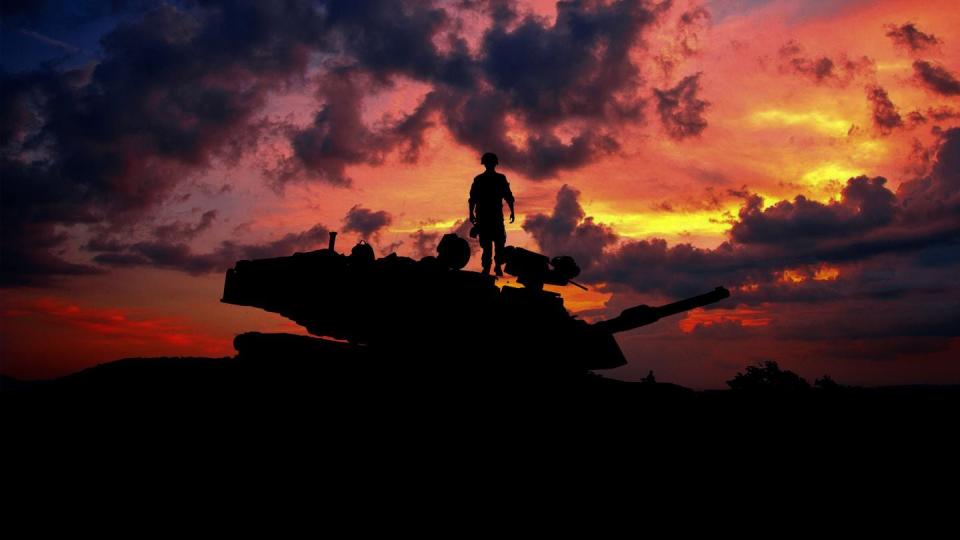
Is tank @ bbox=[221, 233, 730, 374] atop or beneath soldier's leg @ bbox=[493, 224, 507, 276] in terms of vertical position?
beneath

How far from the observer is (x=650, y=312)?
10.6 meters

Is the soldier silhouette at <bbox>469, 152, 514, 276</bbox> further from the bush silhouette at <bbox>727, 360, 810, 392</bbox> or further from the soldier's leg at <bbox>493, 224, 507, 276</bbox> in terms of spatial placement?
the bush silhouette at <bbox>727, 360, 810, 392</bbox>

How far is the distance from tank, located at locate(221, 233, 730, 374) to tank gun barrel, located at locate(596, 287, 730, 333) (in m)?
0.39

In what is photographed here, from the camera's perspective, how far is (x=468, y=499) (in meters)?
7.77

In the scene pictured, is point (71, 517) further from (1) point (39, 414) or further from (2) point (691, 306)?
(2) point (691, 306)

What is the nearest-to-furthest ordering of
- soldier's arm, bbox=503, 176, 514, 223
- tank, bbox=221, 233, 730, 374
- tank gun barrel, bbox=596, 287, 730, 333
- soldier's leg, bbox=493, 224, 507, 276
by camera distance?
tank, bbox=221, 233, 730, 374, tank gun barrel, bbox=596, 287, 730, 333, soldier's leg, bbox=493, 224, 507, 276, soldier's arm, bbox=503, 176, 514, 223

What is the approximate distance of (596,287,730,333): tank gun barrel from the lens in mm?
10555

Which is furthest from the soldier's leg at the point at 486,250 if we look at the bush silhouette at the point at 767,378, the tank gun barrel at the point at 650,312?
the bush silhouette at the point at 767,378

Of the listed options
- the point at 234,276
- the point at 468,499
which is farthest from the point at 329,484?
the point at 234,276

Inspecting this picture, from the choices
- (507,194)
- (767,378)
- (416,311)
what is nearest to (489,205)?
(507,194)

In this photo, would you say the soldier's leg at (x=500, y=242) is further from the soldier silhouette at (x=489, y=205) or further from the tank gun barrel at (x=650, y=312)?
the tank gun barrel at (x=650, y=312)

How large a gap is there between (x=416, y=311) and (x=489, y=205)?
10.0ft

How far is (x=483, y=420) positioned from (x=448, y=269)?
2257mm

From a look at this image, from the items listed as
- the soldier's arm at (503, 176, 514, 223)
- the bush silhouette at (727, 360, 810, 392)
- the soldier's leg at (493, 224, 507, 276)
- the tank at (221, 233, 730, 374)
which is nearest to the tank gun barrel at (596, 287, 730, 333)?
the tank at (221, 233, 730, 374)
